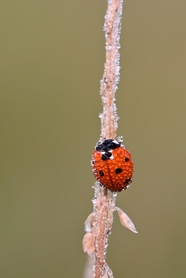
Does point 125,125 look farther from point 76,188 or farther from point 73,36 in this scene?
point 73,36

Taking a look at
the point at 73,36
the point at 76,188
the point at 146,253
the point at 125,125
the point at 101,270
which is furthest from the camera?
the point at 73,36

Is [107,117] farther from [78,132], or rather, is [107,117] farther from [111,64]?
[78,132]

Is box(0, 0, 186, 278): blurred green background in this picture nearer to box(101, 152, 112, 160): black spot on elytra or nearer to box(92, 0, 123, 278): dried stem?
box(101, 152, 112, 160): black spot on elytra

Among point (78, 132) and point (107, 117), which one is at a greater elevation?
point (78, 132)

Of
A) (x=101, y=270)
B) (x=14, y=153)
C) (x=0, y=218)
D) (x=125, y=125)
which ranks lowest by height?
(x=101, y=270)

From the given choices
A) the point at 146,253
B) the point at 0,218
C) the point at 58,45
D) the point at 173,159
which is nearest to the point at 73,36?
the point at 58,45

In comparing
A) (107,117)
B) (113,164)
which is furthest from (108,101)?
(113,164)

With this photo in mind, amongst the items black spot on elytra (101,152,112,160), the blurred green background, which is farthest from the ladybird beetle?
the blurred green background

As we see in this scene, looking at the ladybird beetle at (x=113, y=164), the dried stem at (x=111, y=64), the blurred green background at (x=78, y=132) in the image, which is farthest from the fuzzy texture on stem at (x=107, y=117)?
the blurred green background at (x=78, y=132)

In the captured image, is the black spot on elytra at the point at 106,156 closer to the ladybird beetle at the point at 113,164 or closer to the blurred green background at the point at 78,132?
the ladybird beetle at the point at 113,164
